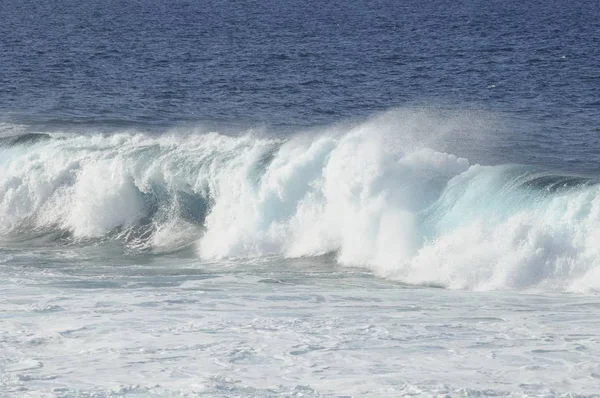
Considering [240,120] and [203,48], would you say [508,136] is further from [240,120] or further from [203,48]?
[203,48]

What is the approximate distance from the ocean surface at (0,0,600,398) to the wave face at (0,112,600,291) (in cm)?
5

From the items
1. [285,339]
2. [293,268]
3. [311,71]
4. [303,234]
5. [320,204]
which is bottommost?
[285,339]

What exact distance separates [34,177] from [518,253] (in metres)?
13.5

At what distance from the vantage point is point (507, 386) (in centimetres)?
1395

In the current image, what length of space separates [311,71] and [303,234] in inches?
1022

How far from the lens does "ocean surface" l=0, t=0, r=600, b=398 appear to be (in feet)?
48.9

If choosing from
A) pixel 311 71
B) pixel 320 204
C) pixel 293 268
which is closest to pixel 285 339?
pixel 293 268

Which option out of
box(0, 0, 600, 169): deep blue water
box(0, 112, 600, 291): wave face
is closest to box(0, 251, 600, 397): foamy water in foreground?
box(0, 112, 600, 291): wave face

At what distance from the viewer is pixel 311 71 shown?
4941 cm

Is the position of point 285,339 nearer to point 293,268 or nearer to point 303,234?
point 293,268

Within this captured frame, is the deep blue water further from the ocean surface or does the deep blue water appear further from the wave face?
the wave face

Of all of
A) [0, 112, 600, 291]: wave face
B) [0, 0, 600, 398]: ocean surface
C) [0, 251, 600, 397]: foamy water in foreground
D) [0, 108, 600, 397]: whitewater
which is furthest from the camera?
[0, 112, 600, 291]: wave face

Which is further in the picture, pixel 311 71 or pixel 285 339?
pixel 311 71

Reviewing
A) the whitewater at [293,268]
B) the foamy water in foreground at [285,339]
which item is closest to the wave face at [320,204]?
the whitewater at [293,268]
